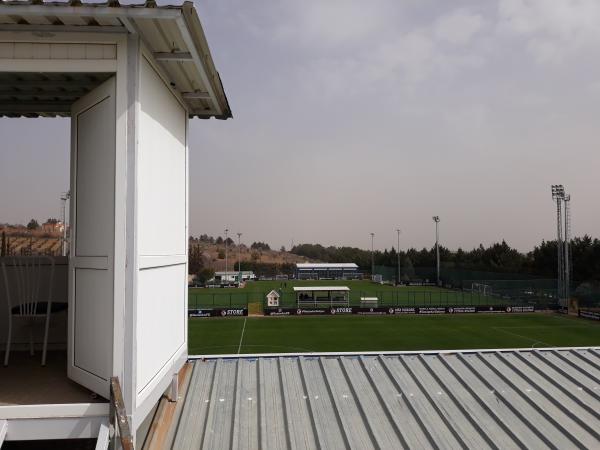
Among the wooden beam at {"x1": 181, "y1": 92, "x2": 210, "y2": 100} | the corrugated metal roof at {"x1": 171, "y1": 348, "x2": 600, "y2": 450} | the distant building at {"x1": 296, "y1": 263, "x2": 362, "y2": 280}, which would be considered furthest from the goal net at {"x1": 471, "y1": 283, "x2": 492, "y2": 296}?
the wooden beam at {"x1": 181, "y1": 92, "x2": 210, "y2": 100}

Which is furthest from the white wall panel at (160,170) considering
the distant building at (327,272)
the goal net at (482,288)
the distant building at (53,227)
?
the distant building at (327,272)

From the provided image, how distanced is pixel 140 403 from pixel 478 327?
3299cm

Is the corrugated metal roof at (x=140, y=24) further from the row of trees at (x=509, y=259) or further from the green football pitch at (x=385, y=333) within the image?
the row of trees at (x=509, y=259)

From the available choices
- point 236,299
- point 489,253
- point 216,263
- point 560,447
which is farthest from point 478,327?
point 216,263

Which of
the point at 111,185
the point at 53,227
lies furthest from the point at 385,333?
the point at 111,185

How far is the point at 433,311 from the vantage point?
40.5m

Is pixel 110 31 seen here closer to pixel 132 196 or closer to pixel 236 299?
pixel 132 196

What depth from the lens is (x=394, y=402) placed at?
5.34m

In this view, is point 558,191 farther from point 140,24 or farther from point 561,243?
point 140,24

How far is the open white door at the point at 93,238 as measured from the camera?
165 inches

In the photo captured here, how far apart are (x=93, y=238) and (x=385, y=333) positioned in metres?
28.1

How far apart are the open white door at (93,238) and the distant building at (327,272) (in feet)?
276

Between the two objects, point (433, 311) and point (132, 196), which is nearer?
point (132, 196)

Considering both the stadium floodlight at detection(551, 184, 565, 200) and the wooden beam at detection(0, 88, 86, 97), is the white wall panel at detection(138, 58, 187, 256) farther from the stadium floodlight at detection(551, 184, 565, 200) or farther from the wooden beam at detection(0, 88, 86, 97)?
the stadium floodlight at detection(551, 184, 565, 200)
